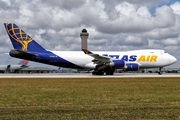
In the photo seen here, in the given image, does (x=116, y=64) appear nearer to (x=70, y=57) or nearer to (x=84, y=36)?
(x=70, y=57)

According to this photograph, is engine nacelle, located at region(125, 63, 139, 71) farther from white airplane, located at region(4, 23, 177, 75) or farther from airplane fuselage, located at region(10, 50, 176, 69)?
airplane fuselage, located at region(10, 50, 176, 69)

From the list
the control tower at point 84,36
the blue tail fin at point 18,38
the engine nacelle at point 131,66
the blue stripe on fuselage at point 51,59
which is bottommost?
the engine nacelle at point 131,66

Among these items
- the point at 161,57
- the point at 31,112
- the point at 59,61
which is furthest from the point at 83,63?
the point at 31,112

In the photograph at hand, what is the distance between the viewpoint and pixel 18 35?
33.4 meters

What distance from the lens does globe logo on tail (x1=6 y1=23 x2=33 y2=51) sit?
109 ft

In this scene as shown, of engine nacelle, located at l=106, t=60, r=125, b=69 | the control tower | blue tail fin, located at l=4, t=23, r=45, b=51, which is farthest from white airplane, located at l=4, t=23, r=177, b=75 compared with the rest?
the control tower

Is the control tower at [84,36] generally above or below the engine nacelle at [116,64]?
above

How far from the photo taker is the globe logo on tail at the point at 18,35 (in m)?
33.2

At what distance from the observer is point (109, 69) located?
32812 millimetres

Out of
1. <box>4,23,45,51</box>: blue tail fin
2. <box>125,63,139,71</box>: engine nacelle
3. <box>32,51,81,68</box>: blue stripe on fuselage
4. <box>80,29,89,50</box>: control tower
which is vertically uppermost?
<box>80,29,89,50</box>: control tower

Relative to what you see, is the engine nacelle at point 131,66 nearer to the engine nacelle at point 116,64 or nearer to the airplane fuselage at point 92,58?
the engine nacelle at point 116,64

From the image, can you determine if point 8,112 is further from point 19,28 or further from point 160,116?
point 19,28

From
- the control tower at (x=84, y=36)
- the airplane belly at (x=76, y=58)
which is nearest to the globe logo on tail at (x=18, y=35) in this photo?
the airplane belly at (x=76, y=58)

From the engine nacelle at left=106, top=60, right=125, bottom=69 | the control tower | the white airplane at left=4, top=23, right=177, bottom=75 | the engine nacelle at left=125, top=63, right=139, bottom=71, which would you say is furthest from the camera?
the control tower
